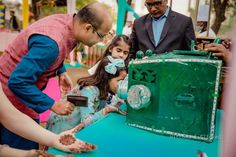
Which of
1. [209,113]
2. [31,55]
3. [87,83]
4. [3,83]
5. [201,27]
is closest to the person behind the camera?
[209,113]

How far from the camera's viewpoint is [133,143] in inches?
24.9

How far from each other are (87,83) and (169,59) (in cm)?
74

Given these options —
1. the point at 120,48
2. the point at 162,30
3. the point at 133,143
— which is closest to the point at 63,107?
the point at 133,143

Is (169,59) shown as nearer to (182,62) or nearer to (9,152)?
(182,62)

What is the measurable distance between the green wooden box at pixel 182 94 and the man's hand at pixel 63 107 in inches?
10.3

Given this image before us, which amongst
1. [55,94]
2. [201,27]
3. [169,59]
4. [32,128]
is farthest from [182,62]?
[55,94]

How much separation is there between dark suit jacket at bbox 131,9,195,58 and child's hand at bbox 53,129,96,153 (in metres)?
0.82

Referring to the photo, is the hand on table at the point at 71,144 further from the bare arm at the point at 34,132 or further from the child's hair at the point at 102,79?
the child's hair at the point at 102,79

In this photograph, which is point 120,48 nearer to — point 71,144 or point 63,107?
point 63,107

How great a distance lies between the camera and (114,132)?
69 centimetres

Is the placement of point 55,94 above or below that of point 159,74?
below

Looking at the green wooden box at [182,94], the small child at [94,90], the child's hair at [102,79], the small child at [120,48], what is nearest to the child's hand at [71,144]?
the green wooden box at [182,94]

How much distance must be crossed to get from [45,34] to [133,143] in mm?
461

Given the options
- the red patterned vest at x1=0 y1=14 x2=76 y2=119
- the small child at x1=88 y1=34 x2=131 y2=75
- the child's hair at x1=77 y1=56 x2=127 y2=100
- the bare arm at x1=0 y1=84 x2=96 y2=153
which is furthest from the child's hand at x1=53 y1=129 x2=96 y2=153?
the small child at x1=88 y1=34 x2=131 y2=75
